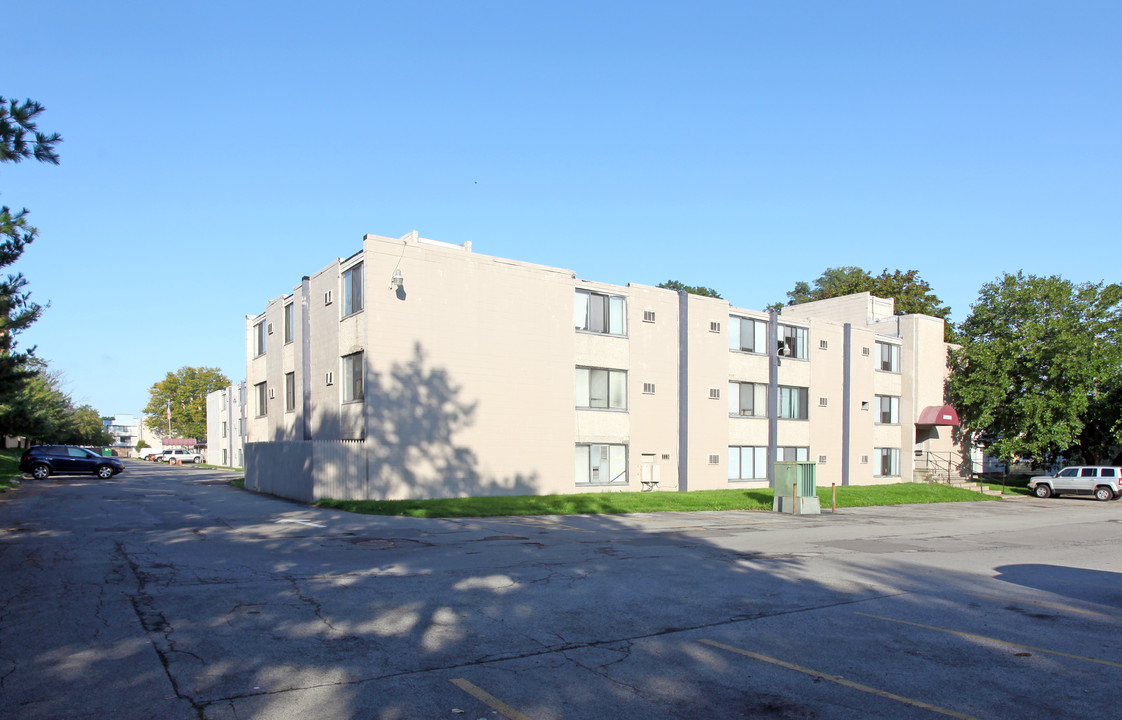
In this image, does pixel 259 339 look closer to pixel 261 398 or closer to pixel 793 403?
pixel 261 398

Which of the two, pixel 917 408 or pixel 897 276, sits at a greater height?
pixel 897 276

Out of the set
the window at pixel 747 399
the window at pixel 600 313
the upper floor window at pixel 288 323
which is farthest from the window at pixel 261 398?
the window at pixel 747 399

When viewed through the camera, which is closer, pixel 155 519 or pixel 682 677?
pixel 682 677

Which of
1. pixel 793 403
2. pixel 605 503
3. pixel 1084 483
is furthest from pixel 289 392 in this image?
pixel 1084 483

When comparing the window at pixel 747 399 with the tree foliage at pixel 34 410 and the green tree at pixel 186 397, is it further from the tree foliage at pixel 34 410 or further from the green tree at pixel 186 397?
the green tree at pixel 186 397

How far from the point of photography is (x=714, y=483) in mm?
33906

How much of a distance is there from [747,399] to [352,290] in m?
19.1

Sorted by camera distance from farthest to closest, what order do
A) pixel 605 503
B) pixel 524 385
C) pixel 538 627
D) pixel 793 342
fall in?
pixel 793 342 < pixel 524 385 < pixel 605 503 < pixel 538 627

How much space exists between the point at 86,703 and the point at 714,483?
98.4 feet

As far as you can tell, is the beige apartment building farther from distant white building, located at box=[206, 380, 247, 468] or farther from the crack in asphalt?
distant white building, located at box=[206, 380, 247, 468]

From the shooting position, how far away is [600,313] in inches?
1211

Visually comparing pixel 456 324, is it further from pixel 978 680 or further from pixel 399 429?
pixel 978 680

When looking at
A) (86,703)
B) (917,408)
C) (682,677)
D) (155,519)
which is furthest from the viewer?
(917,408)

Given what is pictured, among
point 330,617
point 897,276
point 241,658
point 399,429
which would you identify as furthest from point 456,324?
point 897,276
